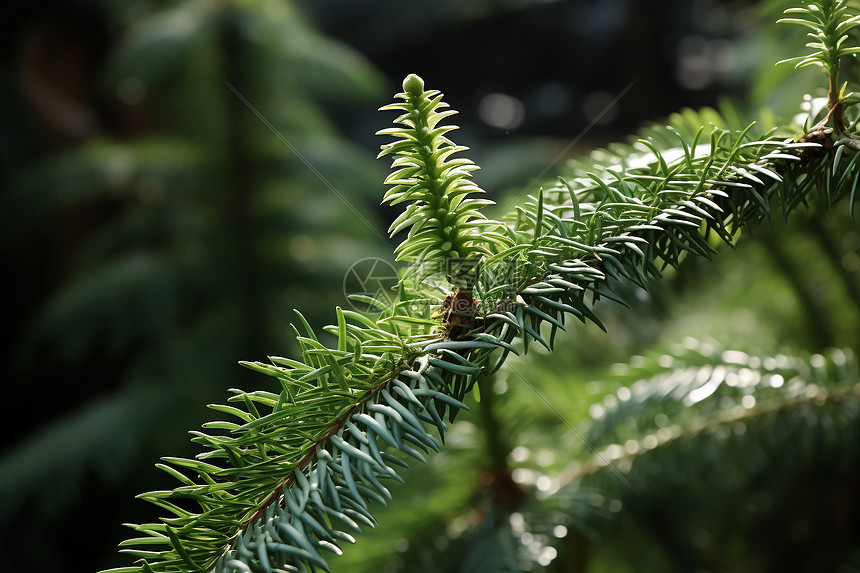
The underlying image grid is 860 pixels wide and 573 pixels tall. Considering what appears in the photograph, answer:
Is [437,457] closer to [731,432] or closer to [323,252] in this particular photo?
[731,432]

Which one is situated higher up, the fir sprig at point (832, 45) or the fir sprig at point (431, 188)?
the fir sprig at point (832, 45)

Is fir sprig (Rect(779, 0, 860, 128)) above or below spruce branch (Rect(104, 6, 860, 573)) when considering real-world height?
above

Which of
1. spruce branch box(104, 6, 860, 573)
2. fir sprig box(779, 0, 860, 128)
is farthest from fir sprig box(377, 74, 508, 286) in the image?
fir sprig box(779, 0, 860, 128)

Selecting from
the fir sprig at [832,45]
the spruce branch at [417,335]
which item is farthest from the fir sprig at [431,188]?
the fir sprig at [832,45]

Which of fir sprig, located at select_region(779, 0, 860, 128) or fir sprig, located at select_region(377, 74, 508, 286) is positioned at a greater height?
fir sprig, located at select_region(779, 0, 860, 128)

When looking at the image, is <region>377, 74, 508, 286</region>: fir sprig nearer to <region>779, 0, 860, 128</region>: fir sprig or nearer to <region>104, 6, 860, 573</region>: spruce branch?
<region>104, 6, 860, 573</region>: spruce branch

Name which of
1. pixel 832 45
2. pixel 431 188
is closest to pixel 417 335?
pixel 431 188

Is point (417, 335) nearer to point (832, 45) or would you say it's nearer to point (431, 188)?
point (431, 188)

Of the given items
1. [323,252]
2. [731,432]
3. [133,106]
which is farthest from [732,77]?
[731,432]

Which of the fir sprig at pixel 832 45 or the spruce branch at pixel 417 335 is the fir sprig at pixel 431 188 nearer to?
the spruce branch at pixel 417 335

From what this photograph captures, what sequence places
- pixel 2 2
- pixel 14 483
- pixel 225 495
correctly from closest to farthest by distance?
pixel 225 495 → pixel 14 483 → pixel 2 2

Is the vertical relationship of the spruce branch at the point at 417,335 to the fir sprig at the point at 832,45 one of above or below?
below
